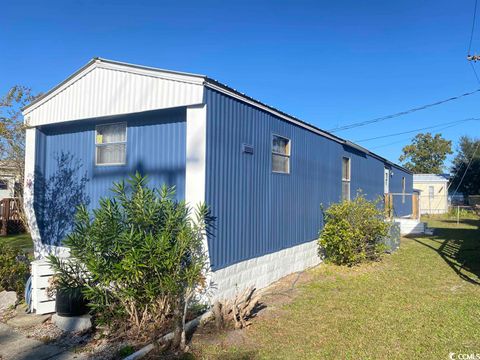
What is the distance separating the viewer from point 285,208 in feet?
26.4

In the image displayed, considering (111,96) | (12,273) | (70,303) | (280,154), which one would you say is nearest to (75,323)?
(70,303)

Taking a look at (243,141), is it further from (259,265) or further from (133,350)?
(133,350)

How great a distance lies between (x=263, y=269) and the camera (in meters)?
7.25

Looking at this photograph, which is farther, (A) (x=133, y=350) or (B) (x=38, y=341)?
(B) (x=38, y=341)

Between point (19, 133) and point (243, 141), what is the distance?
6192 mm

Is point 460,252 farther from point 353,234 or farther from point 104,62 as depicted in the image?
point 104,62

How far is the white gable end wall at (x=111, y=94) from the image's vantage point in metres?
5.81

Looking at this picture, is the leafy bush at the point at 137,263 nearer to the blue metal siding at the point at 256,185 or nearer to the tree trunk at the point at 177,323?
the tree trunk at the point at 177,323

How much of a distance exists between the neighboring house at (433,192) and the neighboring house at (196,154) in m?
24.4

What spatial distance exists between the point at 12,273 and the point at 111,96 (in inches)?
137

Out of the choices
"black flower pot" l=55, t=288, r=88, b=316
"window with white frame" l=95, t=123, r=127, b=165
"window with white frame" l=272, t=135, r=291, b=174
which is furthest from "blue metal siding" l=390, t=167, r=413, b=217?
"black flower pot" l=55, t=288, r=88, b=316

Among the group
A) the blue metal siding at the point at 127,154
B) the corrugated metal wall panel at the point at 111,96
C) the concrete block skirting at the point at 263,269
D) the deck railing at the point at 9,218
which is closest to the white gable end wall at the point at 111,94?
the corrugated metal wall panel at the point at 111,96

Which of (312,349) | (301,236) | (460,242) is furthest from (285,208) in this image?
(460,242)

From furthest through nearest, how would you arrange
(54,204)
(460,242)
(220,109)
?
(460,242), (54,204), (220,109)
